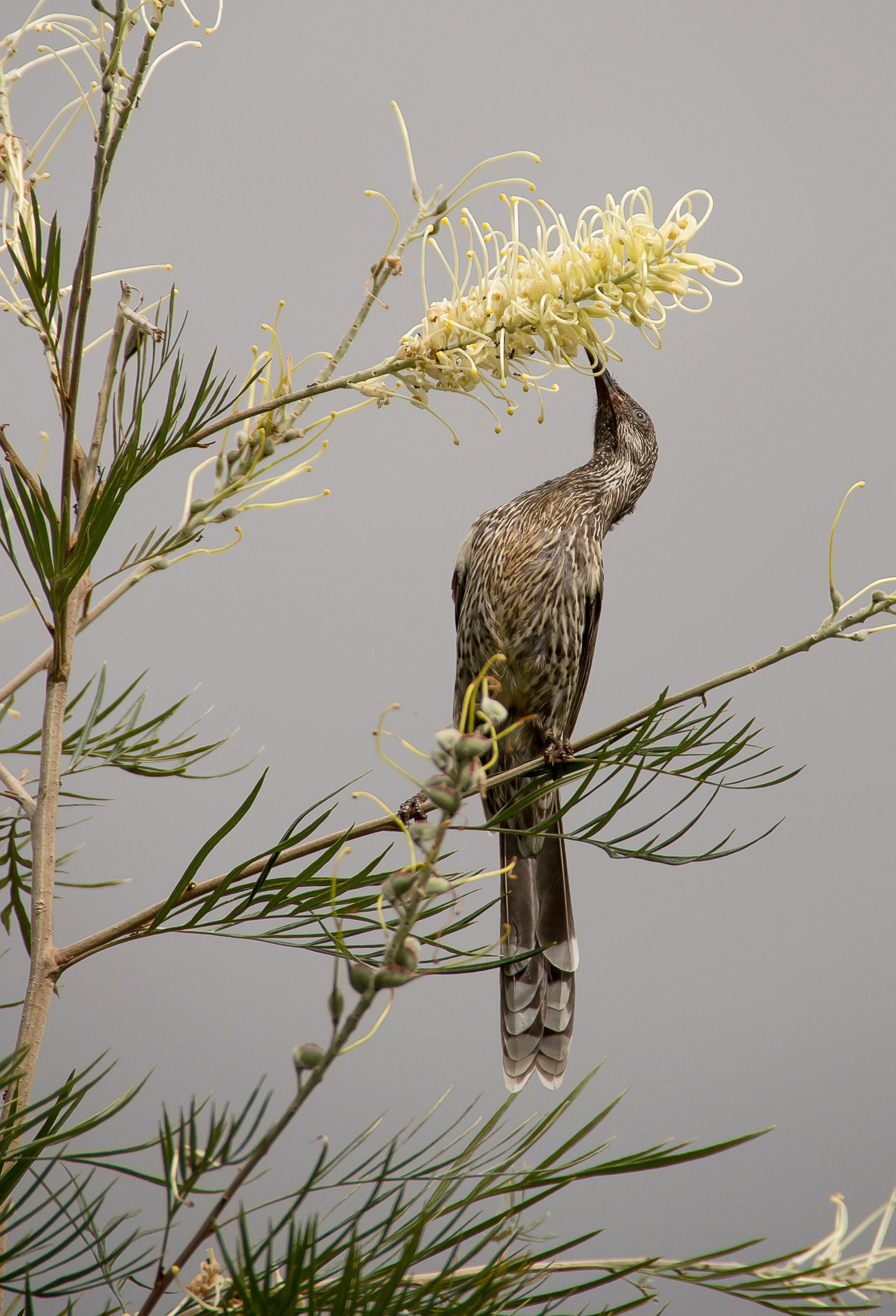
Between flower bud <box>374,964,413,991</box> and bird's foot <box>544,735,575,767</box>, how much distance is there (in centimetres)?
38

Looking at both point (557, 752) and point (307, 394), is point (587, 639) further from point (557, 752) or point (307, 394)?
point (307, 394)

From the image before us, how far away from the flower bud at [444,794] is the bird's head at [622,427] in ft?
4.79

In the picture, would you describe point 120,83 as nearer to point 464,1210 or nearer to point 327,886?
point 327,886

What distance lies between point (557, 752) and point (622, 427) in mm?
873

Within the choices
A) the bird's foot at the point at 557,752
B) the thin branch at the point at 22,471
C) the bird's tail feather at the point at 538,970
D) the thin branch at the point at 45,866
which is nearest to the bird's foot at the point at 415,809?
the bird's foot at the point at 557,752

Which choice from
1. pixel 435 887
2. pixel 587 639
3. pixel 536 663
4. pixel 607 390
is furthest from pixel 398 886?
pixel 607 390

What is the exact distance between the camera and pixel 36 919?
2.75ft

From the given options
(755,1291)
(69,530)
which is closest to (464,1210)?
(755,1291)

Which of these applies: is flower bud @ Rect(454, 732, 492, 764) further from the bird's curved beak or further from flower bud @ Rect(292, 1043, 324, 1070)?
the bird's curved beak

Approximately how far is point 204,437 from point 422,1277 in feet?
2.22

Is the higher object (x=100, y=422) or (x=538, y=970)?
(x=100, y=422)

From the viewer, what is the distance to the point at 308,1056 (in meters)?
0.44

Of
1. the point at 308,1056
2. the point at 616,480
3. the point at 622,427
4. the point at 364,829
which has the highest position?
the point at 622,427

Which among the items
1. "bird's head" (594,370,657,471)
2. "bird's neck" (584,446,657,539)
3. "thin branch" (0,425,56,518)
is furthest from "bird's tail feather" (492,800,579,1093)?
"thin branch" (0,425,56,518)
